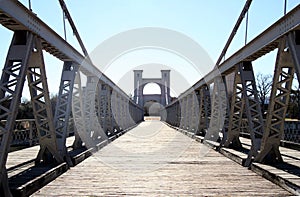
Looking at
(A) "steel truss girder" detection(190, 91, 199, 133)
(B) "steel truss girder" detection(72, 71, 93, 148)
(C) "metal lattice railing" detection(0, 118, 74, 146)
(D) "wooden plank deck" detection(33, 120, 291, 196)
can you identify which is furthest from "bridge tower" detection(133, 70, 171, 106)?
(D) "wooden plank deck" detection(33, 120, 291, 196)

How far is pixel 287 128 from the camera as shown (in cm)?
1154

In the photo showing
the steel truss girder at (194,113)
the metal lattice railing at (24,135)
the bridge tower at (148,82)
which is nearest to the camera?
the metal lattice railing at (24,135)

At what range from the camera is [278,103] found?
617cm

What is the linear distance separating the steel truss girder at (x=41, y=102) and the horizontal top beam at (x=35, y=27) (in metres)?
0.23

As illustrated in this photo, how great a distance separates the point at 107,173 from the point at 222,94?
609 cm

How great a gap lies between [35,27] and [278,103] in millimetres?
4341

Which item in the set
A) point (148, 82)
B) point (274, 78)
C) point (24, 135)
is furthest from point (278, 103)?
point (148, 82)

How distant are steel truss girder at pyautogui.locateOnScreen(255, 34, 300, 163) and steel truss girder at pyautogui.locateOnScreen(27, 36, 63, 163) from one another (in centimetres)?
392

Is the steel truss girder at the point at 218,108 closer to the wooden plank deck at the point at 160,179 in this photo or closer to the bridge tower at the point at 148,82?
the wooden plank deck at the point at 160,179

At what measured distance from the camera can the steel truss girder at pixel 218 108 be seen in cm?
1132

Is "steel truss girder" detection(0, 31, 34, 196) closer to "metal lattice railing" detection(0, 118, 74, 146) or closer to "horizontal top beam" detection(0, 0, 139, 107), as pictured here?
"horizontal top beam" detection(0, 0, 139, 107)

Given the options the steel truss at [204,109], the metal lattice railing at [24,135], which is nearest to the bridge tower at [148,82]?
the steel truss at [204,109]

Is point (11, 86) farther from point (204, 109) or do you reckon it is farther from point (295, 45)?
point (204, 109)

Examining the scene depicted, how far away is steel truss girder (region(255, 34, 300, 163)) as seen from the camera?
584 cm
